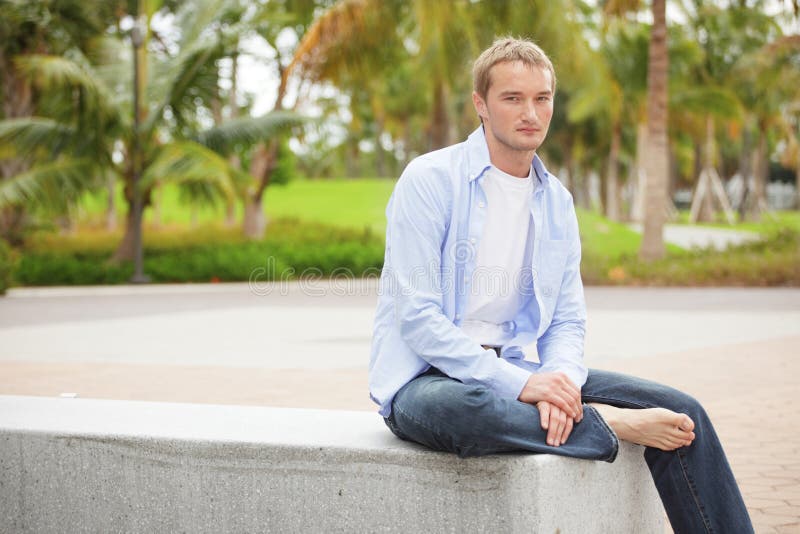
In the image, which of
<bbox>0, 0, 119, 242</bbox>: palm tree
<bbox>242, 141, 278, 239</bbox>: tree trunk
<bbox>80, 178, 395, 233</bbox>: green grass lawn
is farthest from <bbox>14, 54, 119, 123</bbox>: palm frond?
<bbox>80, 178, 395, 233</bbox>: green grass lawn

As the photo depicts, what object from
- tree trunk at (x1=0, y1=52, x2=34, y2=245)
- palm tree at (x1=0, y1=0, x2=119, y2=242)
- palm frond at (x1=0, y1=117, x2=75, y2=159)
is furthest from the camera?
tree trunk at (x1=0, y1=52, x2=34, y2=245)

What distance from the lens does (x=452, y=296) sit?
3115 mm

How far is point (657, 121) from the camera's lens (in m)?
19.2

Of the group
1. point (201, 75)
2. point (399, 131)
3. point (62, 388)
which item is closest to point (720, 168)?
point (399, 131)

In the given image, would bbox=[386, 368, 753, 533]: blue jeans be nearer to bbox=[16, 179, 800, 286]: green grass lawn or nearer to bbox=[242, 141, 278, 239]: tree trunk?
bbox=[16, 179, 800, 286]: green grass lawn

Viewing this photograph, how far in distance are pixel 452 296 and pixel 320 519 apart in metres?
0.81

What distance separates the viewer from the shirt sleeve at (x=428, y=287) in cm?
296

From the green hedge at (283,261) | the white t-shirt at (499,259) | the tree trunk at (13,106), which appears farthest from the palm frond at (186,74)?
the white t-shirt at (499,259)

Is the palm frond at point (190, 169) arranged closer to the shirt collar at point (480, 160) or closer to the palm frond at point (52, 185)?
the palm frond at point (52, 185)

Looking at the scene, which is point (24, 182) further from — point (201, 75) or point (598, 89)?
point (598, 89)

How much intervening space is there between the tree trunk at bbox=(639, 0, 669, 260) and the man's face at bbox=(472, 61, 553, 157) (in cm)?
1655

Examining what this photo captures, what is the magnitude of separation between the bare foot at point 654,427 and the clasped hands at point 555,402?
0.15 m

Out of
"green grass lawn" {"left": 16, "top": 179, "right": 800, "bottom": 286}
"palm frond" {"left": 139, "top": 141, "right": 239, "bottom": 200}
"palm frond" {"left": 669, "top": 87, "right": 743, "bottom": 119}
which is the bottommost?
"green grass lawn" {"left": 16, "top": 179, "right": 800, "bottom": 286}

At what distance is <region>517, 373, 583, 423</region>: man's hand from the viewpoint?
114 inches
